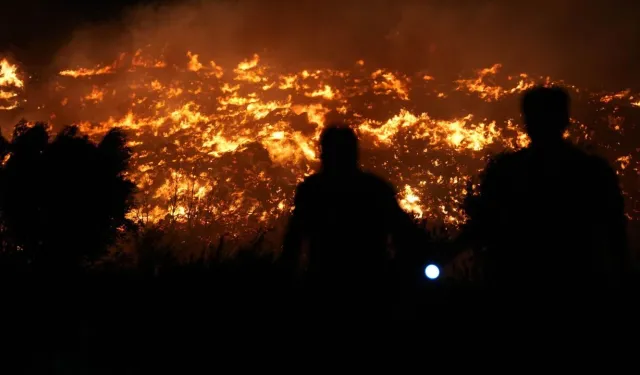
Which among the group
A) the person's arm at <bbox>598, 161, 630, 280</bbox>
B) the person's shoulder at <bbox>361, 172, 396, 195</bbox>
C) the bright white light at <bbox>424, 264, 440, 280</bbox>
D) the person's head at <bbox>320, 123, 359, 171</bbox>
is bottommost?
the bright white light at <bbox>424, 264, 440, 280</bbox>

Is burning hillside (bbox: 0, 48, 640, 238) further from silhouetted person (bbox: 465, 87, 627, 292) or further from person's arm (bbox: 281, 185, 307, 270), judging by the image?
silhouetted person (bbox: 465, 87, 627, 292)

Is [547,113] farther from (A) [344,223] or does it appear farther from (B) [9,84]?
(B) [9,84]

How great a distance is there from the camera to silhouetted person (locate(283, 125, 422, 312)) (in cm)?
331

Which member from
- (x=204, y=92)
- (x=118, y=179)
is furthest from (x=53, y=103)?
(x=118, y=179)

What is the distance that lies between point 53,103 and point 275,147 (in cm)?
3122

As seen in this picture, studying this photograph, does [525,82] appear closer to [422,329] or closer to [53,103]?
[53,103]

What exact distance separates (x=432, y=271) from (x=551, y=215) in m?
0.86

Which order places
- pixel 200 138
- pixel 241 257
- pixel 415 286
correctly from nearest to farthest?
pixel 415 286 < pixel 241 257 < pixel 200 138

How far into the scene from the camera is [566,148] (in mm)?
3281

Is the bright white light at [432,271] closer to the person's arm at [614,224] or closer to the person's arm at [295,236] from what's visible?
the person's arm at [295,236]

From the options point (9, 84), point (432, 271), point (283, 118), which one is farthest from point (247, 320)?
point (9, 84)

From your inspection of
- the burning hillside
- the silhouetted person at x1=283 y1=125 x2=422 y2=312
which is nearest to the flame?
the burning hillside

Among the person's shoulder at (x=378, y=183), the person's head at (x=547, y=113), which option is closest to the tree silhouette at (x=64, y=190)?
the person's shoulder at (x=378, y=183)

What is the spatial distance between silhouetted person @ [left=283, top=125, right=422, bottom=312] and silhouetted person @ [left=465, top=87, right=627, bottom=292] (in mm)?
597
